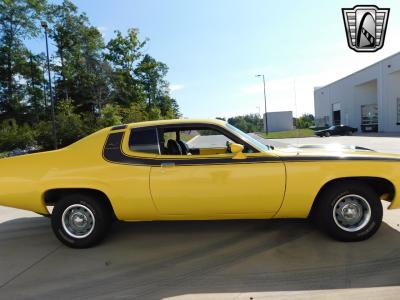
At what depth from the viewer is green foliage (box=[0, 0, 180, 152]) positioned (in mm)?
40688

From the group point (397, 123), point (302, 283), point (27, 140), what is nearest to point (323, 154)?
point (302, 283)

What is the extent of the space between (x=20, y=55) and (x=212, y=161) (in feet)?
146

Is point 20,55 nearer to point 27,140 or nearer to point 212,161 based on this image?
point 27,140

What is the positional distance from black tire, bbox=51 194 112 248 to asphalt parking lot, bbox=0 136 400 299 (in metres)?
0.14

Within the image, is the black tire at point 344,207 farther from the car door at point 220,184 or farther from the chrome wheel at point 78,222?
the chrome wheel at point 78,222

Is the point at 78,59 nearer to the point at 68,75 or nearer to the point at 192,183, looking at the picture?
the point at 68,75

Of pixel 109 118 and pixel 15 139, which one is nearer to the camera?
pixel 15 139

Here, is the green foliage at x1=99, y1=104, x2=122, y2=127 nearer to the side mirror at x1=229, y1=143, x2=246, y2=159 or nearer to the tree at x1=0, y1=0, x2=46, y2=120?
the tree at x1=0, y1=0, x2=46, y2=120

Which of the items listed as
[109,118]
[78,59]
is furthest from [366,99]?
[78,59]

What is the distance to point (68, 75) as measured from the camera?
1843 inches

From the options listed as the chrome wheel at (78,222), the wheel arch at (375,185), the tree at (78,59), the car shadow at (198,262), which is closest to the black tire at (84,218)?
the chrome wheel at (78,222)

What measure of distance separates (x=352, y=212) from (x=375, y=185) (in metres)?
0.64

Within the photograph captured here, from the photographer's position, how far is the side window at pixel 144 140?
4.57 meters

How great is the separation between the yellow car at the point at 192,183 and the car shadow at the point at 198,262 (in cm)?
34
